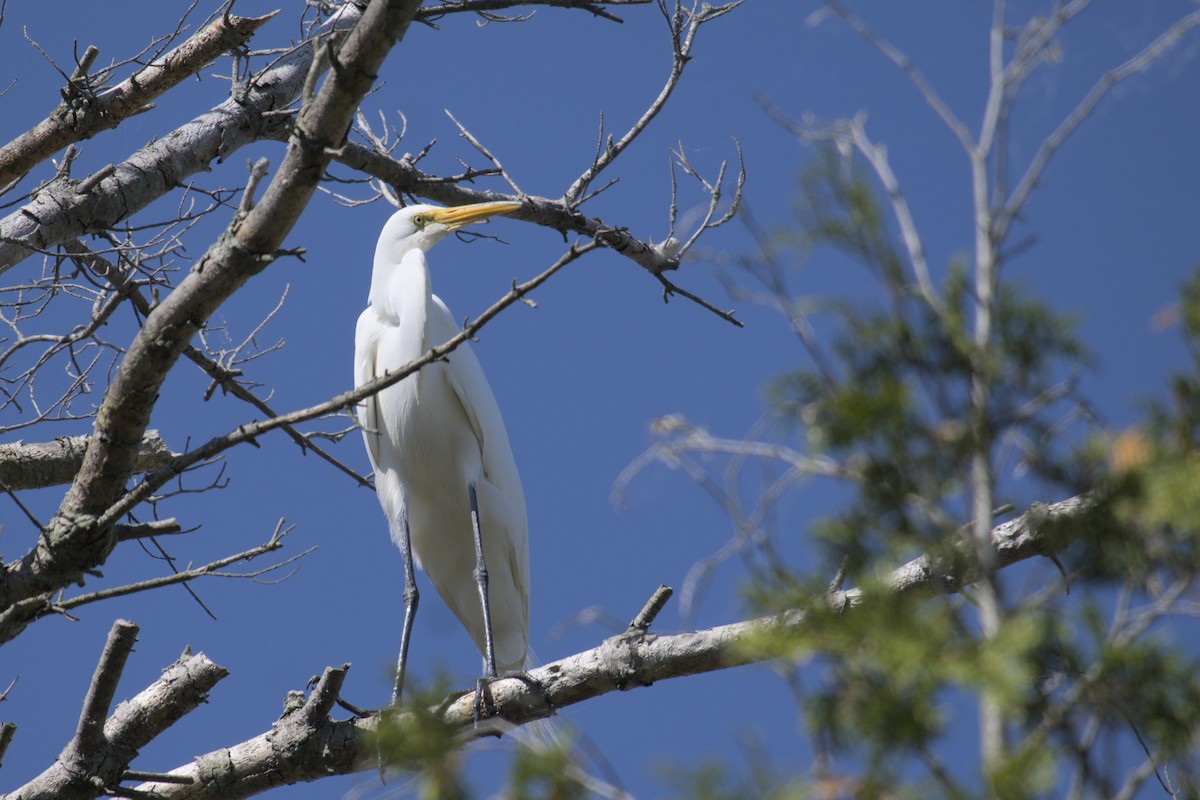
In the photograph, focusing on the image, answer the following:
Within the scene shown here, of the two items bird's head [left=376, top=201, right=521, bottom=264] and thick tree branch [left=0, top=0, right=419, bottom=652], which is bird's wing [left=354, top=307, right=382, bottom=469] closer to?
bird's head [left=376, top=201, right=521, bottom=264]

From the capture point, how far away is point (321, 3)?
4.63 metres

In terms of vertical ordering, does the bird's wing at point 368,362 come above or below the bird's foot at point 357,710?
above

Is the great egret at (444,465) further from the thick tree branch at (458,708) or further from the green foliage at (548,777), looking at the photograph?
the green foliage at (548,777)

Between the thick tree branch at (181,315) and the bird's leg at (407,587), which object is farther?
the bird's leg at (407,587)

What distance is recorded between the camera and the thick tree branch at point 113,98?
3838 mm

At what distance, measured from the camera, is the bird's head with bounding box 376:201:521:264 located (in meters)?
5.07

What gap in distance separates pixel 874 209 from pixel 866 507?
1.25ft

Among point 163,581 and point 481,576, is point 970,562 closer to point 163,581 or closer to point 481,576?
point 163,581

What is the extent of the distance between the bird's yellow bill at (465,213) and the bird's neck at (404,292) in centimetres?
18

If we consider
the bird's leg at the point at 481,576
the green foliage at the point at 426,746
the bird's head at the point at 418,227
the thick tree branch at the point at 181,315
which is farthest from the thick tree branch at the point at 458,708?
the bird's head at the point at 418,227

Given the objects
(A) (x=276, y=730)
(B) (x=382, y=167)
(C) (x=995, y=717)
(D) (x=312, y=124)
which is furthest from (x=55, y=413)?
(C) (x=995, y=717)

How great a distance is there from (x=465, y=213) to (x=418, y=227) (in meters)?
0.30

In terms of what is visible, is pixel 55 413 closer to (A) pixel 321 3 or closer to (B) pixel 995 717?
(A) pixel 321 3

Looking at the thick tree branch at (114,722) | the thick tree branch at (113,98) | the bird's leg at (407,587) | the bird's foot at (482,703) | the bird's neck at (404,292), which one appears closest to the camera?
the thick tree branch at (114,722)
